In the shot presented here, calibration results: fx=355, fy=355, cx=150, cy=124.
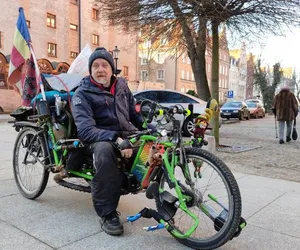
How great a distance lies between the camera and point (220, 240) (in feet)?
8.59

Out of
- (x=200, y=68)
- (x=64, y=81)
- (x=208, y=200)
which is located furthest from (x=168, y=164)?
(x=200, y=68)

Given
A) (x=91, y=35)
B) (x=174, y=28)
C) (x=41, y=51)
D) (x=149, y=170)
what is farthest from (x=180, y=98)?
(x=91, y=35)

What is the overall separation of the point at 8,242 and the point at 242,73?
88.3 meters

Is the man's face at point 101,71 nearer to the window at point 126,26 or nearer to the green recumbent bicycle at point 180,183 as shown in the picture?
the green recumbent bicycle at point 180,183

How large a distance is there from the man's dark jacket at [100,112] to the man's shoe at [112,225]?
2.18 feet

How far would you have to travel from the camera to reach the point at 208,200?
290 centimetres

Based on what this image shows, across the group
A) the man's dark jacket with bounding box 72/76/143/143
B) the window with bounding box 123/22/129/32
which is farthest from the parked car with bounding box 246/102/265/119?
the man's dark jacket with bounding box 72/76/143/143

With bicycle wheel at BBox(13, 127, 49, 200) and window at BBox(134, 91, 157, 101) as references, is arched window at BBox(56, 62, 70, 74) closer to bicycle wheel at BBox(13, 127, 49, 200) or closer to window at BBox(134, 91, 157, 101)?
window at BBox(134, 91, 157, 101)

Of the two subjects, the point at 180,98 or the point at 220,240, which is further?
the point at 180,98

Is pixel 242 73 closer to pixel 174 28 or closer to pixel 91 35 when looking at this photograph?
pixel 91 35

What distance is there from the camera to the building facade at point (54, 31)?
2692 centimetres

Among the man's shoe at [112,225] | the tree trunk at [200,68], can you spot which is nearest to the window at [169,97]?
the tree trunk at [200,68]

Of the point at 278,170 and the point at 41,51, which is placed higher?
the point at 41,51

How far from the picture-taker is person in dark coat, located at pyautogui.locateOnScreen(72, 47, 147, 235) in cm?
296
